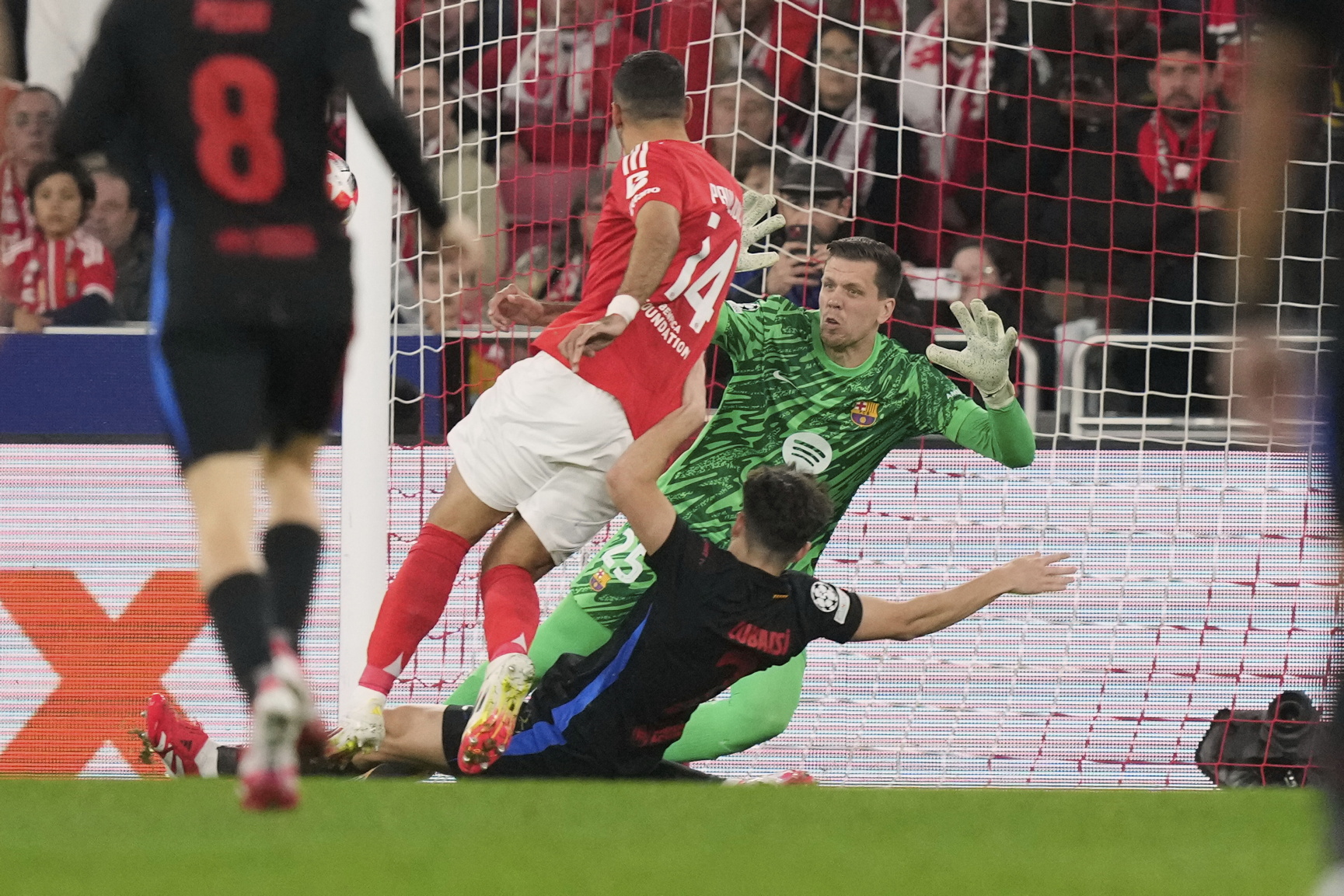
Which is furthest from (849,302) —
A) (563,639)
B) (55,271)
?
(55,271)

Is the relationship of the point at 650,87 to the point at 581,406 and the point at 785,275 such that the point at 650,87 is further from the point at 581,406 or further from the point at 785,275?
the point at 785,275

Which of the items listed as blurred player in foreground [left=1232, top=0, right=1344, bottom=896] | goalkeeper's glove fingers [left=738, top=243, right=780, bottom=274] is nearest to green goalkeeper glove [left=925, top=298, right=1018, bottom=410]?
goalkeeper's glove fingers [left=738, top=243, right=780, bottom=274]

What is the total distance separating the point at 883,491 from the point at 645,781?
9.18 ft

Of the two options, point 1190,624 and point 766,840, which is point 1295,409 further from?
point 766,840

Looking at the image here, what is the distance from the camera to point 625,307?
4.80m

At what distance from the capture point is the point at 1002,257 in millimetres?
8383

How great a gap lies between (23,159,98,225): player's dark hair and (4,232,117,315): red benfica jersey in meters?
0.15

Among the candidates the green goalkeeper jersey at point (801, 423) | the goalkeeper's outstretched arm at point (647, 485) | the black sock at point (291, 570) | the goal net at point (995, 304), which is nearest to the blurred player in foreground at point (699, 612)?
the goalkeeper's outstretched arm at point (647, 485)

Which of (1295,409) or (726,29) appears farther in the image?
(726,29)

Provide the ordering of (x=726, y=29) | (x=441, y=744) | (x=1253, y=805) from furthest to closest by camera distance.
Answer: (x=726, y=29) → (x=441, y=744) → (x=1253, y=805)

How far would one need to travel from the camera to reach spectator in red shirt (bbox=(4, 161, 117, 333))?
8.14 m

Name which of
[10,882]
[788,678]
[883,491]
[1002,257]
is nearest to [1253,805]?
[788,678]

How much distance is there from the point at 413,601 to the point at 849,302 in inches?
67.4

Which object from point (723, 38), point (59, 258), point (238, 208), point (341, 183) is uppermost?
point (723, 38)
